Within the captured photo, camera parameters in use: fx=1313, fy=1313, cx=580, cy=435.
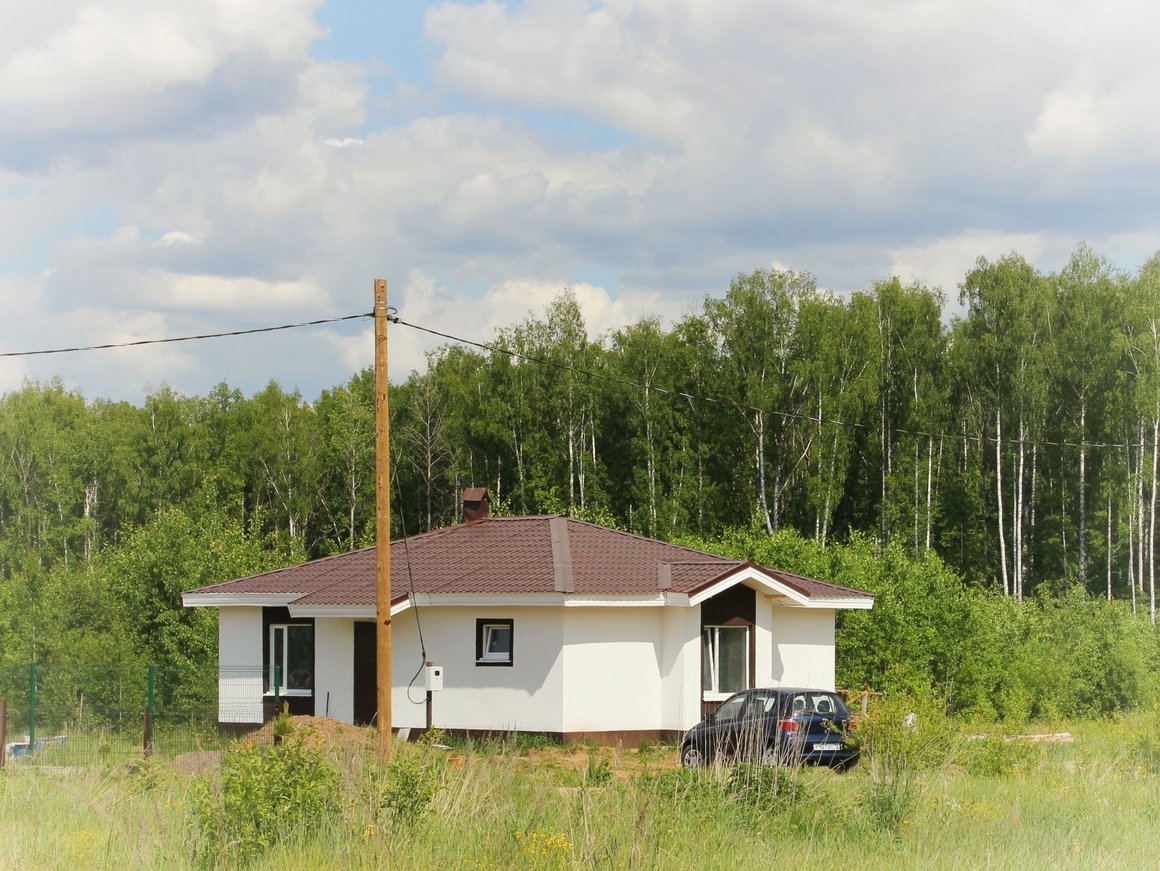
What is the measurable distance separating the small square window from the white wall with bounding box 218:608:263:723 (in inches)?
221

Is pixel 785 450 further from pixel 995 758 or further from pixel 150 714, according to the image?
pixel 995 758

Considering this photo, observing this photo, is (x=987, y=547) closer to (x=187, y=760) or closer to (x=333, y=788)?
(x=187, y=760)

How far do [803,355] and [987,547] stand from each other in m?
10.9

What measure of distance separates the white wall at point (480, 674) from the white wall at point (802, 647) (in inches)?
215

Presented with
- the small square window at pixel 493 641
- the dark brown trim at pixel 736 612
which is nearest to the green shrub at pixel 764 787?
the small square window at pixel 493 641

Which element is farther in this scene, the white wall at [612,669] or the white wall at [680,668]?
the white wall at [680,668]

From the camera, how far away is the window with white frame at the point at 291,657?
28.6 meters

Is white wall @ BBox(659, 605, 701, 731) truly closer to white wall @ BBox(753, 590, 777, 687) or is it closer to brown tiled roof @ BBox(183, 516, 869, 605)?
brown tiled roof @ BBox(183, 516, 869, 605)

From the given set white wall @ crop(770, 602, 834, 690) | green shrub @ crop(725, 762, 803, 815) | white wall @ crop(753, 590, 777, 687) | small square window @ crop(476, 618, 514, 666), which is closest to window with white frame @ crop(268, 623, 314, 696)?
small square window @ crop(476, 618, 514, 666)

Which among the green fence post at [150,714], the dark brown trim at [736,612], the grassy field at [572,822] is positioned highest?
the dark brown trim at [736,612]

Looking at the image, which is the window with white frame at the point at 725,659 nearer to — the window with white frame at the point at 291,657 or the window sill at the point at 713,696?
the window sill at the point at 713,696

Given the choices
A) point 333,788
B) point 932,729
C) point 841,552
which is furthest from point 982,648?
point 333,788

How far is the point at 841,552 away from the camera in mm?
35062

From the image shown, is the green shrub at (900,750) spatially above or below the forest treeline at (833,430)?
below
